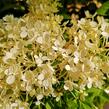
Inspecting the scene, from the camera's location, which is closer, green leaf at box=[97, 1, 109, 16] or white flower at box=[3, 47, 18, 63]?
white flower at box=[3, 47, 18, 63]

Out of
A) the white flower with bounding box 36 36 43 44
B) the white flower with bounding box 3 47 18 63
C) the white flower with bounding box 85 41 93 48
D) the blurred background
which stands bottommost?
the blurred background

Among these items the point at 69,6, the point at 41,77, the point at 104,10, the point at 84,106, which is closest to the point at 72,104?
the point at 84,106

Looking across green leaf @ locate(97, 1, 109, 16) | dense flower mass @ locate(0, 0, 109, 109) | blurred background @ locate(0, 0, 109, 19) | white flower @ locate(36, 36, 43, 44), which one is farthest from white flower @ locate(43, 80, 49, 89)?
blurred background @ locate(0, 0, 109, 19)

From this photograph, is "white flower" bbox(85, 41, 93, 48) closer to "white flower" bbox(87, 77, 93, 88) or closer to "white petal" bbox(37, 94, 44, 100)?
"white flower" bbox(87, 77, 93, 88)

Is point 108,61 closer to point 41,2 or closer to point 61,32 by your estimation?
point 61,32

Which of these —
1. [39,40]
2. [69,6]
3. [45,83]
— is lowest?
[69,6]

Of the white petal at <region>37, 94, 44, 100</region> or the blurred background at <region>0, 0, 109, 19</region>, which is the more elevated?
the white petal at <region>37, 94, 44, 100</region>

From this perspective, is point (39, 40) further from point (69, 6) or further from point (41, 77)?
point (69, 6)

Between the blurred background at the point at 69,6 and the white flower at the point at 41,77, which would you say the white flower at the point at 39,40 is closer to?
the white flower at the point at 41,77
